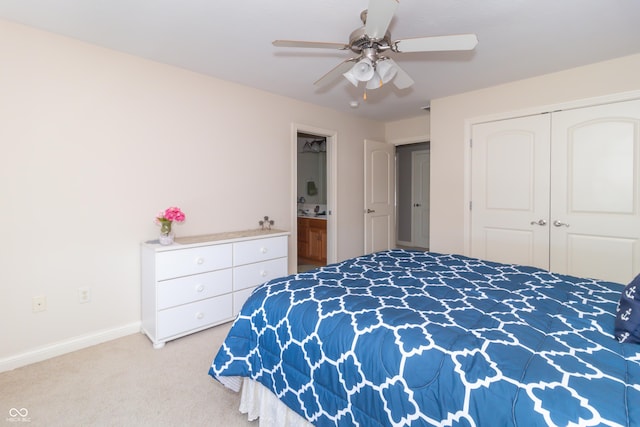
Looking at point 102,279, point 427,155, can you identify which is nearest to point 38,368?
point 102,279

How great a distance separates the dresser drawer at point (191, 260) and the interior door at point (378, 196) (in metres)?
2.32

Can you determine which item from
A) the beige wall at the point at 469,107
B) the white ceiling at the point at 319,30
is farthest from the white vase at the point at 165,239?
the beige wall at the point at 469,107

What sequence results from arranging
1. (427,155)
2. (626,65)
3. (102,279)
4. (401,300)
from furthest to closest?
(427,155) < (626,65) < (102,279) < (401,300)

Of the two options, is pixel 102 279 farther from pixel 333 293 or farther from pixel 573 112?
pixel 573 112

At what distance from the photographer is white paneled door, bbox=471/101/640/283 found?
272 cm

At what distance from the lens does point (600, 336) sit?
3.68 ft

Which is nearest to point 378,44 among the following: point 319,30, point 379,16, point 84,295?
point 379,16

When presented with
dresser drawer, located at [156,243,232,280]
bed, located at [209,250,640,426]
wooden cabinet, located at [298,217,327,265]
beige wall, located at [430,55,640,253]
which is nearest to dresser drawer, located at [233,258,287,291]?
Answer: dresser drawer, located at [156,243,232,280]

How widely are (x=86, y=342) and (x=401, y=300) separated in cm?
247

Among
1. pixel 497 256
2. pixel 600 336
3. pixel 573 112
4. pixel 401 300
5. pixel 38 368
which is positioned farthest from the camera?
pixel 497 256

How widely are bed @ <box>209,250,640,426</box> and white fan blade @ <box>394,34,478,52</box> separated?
4.28ft

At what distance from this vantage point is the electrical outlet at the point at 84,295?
7.86ft

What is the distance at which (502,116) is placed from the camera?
3314 mm

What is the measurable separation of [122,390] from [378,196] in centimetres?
374
